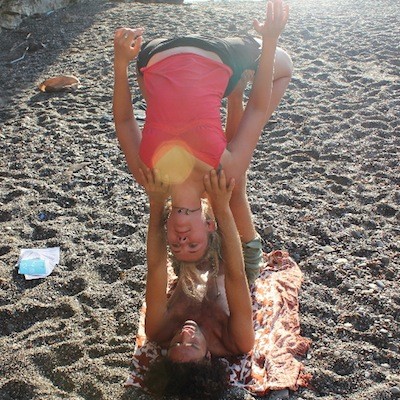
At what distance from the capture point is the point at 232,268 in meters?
3.04

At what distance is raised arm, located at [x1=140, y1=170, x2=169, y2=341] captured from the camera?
9.34 ft

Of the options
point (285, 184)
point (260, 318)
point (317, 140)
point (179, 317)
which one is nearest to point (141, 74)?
point (179, 317)

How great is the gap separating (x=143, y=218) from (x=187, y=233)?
1.78 m

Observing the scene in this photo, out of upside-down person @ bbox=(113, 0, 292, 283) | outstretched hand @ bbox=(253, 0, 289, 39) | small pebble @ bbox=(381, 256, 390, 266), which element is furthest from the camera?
small pebble @ bbox=(381, 256, 390, 266)

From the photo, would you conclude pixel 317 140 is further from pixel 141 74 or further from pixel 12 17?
pixel 12 17

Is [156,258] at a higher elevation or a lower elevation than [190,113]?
lower

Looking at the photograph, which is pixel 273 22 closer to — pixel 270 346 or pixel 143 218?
pixel 270 346

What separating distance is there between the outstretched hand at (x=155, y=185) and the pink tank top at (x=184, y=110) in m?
0.09

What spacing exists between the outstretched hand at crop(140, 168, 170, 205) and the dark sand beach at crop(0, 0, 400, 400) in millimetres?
1017

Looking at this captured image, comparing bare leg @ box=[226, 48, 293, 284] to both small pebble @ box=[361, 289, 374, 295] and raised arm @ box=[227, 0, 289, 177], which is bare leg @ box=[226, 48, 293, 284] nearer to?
raised arm @ box=[227, 0, 289, 177]

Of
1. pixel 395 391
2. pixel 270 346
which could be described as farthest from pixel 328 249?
pixel 395 391

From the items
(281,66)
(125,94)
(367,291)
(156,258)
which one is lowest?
(367,291)

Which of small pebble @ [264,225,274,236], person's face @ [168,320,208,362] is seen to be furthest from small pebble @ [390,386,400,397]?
small pebble @ [264,225,274,236]

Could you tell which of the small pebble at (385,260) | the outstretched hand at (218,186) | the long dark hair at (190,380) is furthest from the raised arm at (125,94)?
the small pebble at (385,260)
